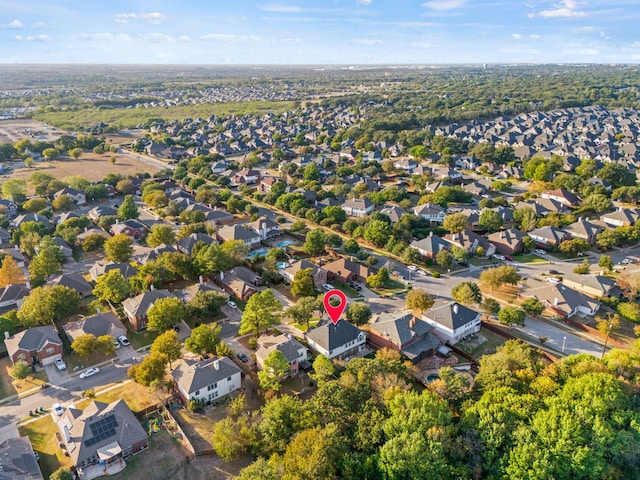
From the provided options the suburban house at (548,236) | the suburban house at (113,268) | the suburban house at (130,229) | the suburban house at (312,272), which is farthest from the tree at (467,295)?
the suburban house at (130,229)

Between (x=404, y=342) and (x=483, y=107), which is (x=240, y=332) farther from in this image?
(x=483, y=107)

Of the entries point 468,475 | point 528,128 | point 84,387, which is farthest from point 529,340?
point 528,128

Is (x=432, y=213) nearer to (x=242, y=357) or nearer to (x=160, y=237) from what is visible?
(x=160, y=237)

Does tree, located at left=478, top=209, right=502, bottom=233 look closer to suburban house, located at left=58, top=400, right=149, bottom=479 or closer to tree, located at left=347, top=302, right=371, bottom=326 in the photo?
tree, located at left=347, top=302, right=371, bottom=326

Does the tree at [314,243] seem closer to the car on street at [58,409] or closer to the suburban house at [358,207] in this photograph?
the suburban house at [358,207]

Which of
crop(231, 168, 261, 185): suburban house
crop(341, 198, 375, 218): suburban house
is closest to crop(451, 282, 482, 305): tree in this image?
crop(341, 198, 375, 218): suburban house

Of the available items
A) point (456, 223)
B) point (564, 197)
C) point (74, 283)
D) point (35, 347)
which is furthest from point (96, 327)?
point (564, 197)
